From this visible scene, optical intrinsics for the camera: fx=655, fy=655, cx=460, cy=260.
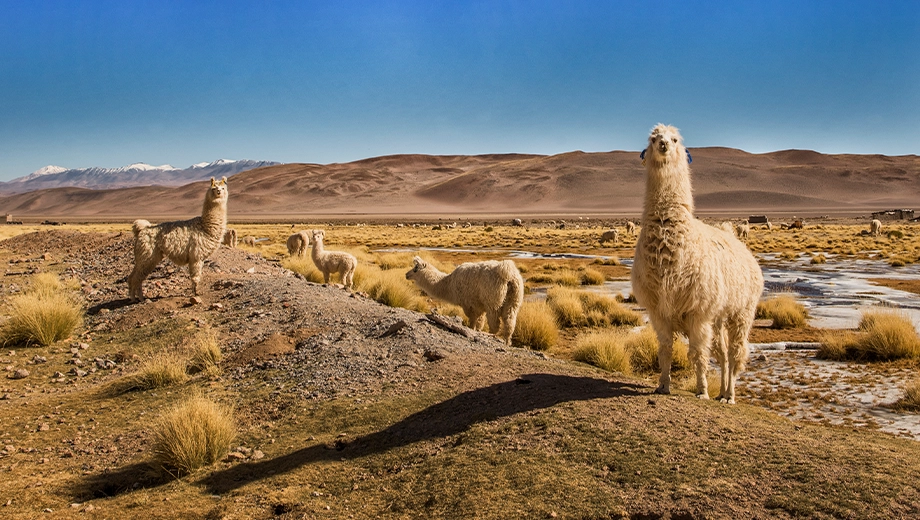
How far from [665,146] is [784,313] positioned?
907cm

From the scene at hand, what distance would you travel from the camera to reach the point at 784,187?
13138cm

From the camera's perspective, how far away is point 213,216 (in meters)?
12.5

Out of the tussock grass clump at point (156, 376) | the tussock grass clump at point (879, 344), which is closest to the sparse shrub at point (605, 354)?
the tussock grass clump at point (879, 344)

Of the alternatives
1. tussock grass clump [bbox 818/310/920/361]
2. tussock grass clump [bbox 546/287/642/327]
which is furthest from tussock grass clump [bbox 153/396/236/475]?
tussock grass clump [bbox 818/310/920/361]

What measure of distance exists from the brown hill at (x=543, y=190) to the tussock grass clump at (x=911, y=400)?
102379mm

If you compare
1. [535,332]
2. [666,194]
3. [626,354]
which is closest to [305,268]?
[535,332]

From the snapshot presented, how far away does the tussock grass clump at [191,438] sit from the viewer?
5.77 metres

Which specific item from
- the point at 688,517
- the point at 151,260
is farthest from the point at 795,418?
the point at 151,260

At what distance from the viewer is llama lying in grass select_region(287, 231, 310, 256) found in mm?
24266

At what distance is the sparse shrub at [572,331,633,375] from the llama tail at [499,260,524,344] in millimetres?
1193

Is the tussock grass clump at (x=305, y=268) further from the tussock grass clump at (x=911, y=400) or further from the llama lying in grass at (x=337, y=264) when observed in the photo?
the tussock grass clump at (x=911, y=400)

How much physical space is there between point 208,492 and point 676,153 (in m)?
5.32

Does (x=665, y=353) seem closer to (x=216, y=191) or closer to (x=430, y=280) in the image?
(x=430, y=280)

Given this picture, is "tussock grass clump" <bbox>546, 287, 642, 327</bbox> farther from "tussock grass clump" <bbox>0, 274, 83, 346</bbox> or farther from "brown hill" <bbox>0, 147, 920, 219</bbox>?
"brown hill" <bbox>0, 147, 920, 219</bbox>
